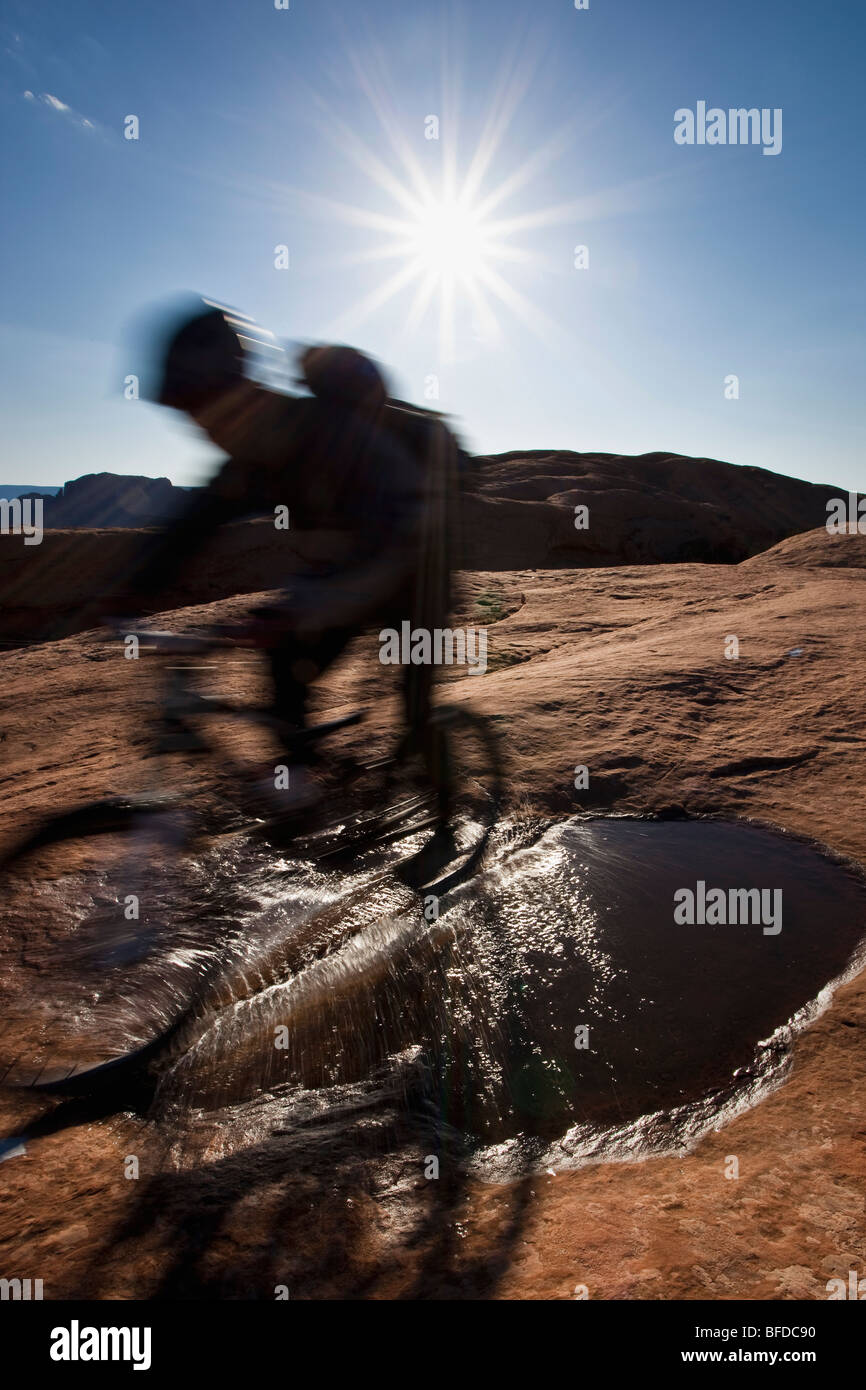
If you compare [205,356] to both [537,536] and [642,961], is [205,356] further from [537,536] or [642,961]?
[642,961]

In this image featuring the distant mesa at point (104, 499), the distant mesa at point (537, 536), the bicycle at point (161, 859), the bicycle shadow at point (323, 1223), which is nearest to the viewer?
the bicycle shadow at point (323, 1223)

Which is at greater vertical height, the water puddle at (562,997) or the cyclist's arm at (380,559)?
the cyclist's arm at (380,559)

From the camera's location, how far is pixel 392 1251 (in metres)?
1.51

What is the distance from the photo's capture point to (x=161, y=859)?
3156 mm

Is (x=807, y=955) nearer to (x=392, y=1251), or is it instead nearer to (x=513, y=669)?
(x=392, y=1251)

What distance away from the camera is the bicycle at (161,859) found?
2256 millimetres

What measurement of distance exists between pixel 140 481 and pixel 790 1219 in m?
40.6

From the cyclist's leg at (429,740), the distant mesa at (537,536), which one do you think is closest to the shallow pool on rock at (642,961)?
the cyclist's leg at (429,740)

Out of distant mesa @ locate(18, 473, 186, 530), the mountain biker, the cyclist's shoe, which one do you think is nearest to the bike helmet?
the mountain biker

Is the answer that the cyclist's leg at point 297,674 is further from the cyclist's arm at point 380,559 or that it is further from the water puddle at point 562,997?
the water puddle at point 562,997

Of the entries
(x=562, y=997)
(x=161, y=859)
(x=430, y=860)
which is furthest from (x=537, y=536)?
(x=562, y=997)

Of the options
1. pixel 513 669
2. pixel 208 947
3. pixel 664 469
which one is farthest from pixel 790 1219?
pixel 664 469

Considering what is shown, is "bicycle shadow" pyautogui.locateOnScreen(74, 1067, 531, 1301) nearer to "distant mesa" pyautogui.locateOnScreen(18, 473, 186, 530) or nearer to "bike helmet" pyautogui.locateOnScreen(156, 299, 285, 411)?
"bike helmet" pyautogui.locateOnScreen(156, 299, 285, 411)

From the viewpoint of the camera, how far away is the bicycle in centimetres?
226
